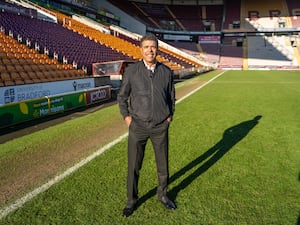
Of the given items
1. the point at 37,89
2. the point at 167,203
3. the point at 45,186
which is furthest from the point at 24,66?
the point at 167,203

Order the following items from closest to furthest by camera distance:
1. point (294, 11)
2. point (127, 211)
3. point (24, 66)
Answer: point (127, 211) < point (24, 66) < point (294, 11)

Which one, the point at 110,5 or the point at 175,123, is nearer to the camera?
the point at 175,123

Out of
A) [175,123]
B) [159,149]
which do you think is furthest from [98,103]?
[159,149]

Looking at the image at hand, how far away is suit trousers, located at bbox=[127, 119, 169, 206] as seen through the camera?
3.21 meters

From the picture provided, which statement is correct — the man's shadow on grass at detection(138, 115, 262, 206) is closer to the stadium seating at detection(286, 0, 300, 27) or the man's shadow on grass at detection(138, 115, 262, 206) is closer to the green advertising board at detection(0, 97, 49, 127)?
the green advertising board at detection(0, 97, 49, 127)

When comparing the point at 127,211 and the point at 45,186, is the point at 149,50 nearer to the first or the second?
the point at 127,211

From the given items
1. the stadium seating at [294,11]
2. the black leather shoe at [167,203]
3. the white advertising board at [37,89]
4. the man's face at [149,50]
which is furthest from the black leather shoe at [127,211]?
the stadium seating at [294,11]

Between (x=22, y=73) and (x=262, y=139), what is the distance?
10452 mm

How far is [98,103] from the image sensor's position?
12.7m

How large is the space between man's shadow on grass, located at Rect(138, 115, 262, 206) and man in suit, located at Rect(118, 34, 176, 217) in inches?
18.8

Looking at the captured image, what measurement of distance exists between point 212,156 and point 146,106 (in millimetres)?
2581

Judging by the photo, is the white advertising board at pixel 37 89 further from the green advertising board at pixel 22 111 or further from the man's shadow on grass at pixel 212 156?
the man's shadow on grass at pixel 212 156

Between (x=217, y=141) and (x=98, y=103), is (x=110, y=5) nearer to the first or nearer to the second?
(x=98, y=103)

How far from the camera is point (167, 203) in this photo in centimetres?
340
